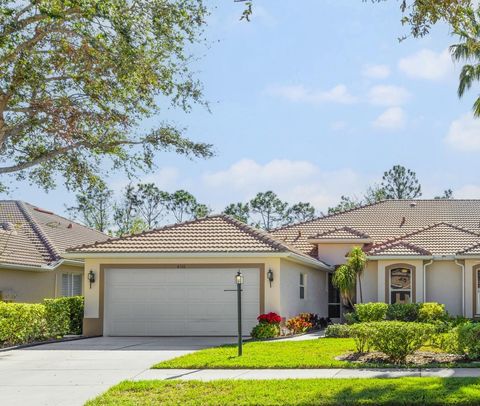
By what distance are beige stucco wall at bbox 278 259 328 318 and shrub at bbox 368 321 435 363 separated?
767 cm

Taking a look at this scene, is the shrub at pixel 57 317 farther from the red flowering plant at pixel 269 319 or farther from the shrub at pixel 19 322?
the red flowering plant at pixel 269 319

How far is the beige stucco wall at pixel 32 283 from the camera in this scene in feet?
83.2

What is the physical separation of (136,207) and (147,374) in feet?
180

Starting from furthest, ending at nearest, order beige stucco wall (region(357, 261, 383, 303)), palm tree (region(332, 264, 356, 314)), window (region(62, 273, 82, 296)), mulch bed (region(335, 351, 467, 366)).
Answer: window (region(62, 273, 82, 296)) → beige stucco wall (region(357, 261, 383, 303)) → palm tree (region(332, 264, 356, 314)) → mulch bed (region(335, 351, 467, 366))

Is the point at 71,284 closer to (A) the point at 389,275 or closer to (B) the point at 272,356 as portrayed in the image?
(A) the point at 389,275

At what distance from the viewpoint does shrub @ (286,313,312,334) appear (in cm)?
2258

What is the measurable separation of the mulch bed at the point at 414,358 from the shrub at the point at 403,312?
8.59 meters

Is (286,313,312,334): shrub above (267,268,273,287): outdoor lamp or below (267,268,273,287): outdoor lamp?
below

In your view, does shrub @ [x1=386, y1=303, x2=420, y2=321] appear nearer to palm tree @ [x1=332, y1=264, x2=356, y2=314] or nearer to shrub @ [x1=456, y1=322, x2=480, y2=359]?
palm tree @ [x1=332, y1=264, x2=356, y2=314]

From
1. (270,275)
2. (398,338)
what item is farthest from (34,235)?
(398,338)

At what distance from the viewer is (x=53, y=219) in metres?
34.0

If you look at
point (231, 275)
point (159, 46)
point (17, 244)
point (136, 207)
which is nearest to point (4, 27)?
point (159, 46)

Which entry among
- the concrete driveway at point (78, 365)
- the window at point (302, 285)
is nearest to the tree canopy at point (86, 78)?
the concrete driveway at point (78, 365)

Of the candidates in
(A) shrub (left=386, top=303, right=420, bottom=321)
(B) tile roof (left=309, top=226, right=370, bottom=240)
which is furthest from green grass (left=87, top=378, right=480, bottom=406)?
(B) tile roof (left=309, top=226, right=370, bottom=240)
